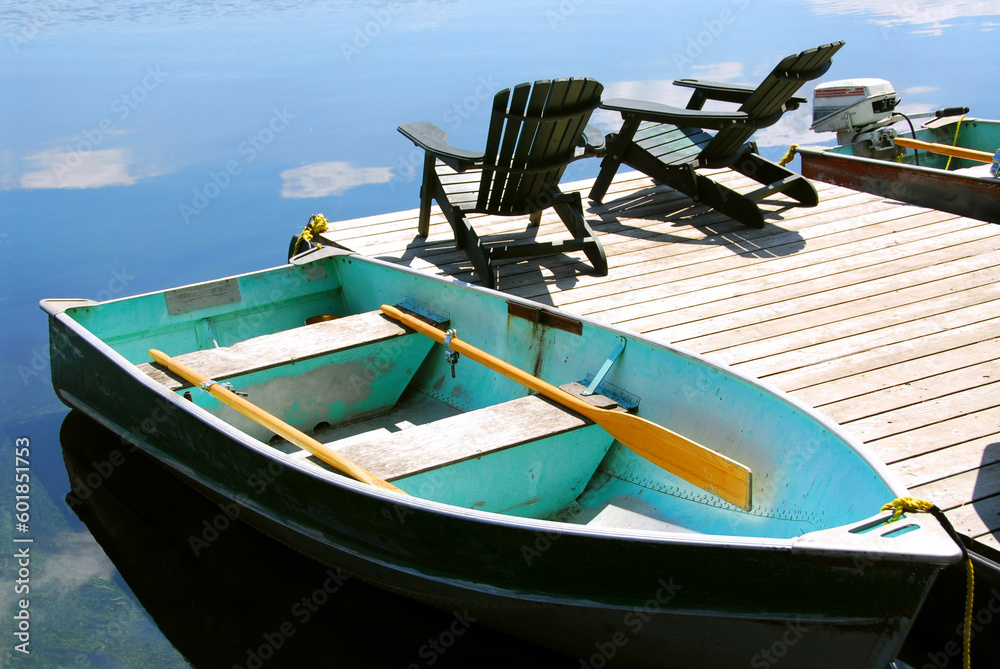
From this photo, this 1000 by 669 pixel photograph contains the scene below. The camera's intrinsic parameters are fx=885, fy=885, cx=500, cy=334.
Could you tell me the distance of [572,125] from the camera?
179 inches

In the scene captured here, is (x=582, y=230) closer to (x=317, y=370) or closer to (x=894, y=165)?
(x=317, y=370)

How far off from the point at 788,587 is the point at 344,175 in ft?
22.9

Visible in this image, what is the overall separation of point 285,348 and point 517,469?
4.09 ft

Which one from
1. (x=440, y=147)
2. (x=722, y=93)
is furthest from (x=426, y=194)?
(x=722, y=93)

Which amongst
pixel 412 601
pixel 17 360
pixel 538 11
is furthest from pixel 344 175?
pixel 538 11

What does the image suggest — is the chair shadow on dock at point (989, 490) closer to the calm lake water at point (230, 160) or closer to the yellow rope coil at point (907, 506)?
the yellow rope coil at point (907, 506)

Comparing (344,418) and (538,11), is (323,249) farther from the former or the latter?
(538,11)

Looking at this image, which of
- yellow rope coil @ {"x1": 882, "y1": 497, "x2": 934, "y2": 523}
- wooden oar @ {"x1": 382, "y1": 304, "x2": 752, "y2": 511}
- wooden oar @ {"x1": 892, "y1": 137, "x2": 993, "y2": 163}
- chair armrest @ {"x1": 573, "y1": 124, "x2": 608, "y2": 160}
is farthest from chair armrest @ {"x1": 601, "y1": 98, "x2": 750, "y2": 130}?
yellow rope coil @ {"x1": 882, "y1": 497, "x2": 934, "y2": 523}

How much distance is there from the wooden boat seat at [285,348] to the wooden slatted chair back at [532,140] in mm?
1172

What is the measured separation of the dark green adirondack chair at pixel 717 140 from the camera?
5227mm

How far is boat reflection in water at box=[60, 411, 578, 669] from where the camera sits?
3.13 m

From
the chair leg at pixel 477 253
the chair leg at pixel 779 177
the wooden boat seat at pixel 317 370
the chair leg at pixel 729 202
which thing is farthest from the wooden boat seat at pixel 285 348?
the chair leg at pixel 779 177

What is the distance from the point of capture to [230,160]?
347 inches

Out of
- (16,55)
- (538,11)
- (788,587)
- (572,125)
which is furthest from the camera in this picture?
(538,11)
